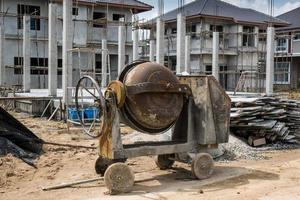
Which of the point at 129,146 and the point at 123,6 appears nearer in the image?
A: the point at 129,146

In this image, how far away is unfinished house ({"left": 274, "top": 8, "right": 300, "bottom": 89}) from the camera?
3909 cm

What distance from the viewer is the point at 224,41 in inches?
1464

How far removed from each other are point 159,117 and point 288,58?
35.5m

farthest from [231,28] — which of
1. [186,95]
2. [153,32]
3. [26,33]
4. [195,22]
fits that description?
[186,95]


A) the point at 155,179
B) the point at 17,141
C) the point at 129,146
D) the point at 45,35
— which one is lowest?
the point at 155,179

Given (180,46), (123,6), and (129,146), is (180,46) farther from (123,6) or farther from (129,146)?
(123,6)

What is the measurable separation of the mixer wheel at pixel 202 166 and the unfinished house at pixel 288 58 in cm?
3195

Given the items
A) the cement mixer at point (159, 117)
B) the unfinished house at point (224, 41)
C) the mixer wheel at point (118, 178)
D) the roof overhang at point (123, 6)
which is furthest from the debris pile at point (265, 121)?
the roof overhang at point (123, 6)

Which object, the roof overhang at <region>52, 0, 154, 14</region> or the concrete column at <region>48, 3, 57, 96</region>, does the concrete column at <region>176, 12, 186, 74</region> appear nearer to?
the concrete column at <region>48, 3, 57, 96</region>

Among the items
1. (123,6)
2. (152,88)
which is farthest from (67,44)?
(123,6)

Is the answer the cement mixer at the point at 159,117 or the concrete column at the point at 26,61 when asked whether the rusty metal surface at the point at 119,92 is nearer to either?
the cement mixer at the point at 159,117

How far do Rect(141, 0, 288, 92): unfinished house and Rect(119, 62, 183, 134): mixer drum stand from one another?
86.3ft

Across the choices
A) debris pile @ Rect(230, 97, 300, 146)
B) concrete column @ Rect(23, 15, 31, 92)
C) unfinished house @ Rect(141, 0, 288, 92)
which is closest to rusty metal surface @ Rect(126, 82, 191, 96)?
debris pile @ Rect(230, 97, 300, 146)

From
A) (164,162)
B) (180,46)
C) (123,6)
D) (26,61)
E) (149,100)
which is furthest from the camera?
(123,6)
